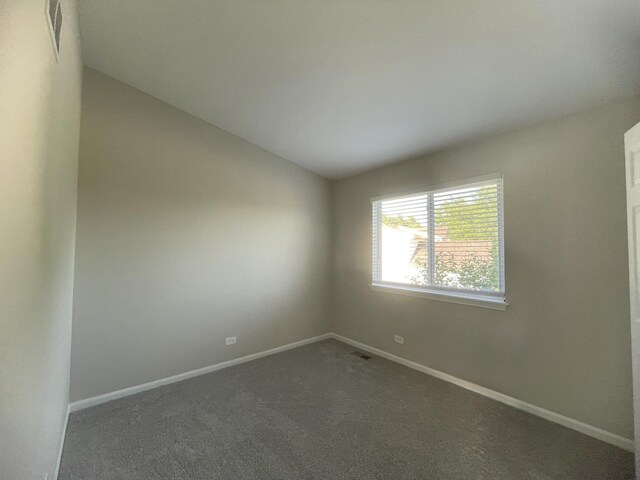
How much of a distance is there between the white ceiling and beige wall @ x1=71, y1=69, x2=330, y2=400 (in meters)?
0.48

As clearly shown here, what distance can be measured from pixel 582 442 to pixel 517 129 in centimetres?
252

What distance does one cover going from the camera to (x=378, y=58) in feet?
6.31

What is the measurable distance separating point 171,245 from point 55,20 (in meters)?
2.00

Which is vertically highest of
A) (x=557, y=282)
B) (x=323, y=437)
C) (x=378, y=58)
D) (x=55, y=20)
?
(x=378, y=58)

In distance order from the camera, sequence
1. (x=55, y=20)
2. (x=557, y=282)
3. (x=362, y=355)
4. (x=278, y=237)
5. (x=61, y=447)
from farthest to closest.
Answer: (x=278, y=237)
(x=362, y=355)
(x=557, y=282)
(x=61, y=447)
(x=55, y=20)

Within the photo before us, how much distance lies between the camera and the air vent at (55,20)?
1199 millimetres

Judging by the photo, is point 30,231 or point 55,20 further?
point 55,20

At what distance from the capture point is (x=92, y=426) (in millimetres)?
2180

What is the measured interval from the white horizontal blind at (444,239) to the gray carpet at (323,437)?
113 centimetres

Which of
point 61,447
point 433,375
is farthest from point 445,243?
point 61,447

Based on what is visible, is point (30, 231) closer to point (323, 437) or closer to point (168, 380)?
point (323, 437)

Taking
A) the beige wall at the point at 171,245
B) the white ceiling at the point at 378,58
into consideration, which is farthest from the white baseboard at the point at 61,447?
the white ceiling at the point at 378,58

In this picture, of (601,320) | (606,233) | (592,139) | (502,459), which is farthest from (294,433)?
(592,139)

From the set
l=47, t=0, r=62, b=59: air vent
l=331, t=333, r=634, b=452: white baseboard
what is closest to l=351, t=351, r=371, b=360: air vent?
l=331, t=333, r=634, b=452: white baseboard
